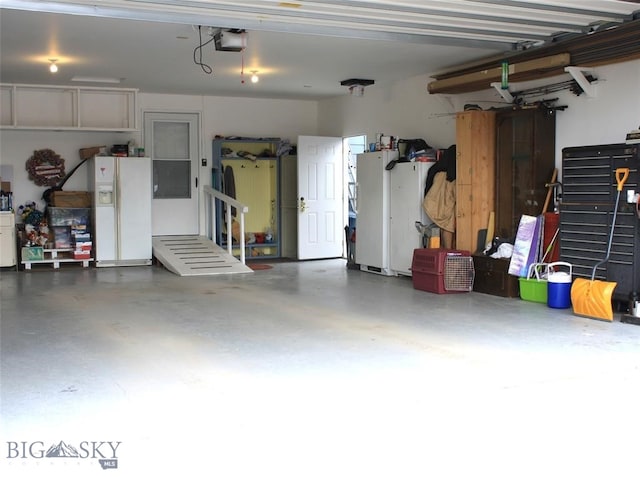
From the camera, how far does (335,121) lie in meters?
12.7

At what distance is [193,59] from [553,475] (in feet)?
23.6

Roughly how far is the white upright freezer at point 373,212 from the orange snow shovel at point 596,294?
3.64 m

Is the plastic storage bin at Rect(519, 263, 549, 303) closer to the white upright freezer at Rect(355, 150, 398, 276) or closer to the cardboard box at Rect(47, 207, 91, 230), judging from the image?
the white upright freezer at Rect(355, 150, 398, 276)

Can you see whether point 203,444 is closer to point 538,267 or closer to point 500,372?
point 500,372

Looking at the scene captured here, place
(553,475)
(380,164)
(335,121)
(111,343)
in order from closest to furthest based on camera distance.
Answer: (553,475) < (111,343) < (380,164) < (335,121)

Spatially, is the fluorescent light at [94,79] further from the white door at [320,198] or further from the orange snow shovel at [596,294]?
the orange snow shovel at [596,294]

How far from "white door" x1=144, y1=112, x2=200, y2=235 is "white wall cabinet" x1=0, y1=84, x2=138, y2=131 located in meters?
0.61

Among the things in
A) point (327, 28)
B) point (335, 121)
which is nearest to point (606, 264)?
point (327, 28)

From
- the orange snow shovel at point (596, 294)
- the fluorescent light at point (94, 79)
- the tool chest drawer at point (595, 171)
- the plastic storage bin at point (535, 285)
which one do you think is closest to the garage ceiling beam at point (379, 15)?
the tool chest drawer at point (595, 171)

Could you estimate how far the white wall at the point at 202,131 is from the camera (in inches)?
452

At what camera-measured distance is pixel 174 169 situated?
12.3m

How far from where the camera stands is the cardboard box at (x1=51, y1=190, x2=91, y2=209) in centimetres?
1121

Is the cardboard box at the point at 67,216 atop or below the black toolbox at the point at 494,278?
atop

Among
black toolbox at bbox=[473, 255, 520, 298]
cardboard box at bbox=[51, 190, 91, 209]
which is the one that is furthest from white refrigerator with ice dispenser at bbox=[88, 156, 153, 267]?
black toolbox at bbox=[473, 255, 520, 298]
